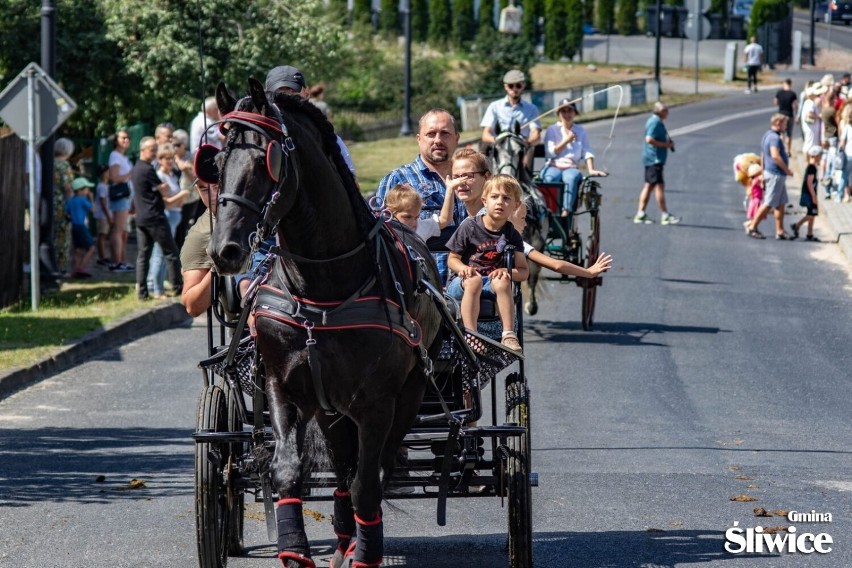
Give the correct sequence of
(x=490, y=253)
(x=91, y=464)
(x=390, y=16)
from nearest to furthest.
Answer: (x=490, y=253) → (x=91, y=464) → (x=390, y=16)

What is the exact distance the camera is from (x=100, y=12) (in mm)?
24812

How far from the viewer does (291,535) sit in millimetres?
5980

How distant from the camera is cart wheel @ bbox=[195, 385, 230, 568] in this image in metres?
6.36

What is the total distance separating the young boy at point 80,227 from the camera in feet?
59.2

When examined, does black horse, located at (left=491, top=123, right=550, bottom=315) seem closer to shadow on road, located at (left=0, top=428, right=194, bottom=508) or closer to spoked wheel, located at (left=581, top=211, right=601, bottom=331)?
spoked wheel, located at (left=581, top=211, right=601, bottom=331)

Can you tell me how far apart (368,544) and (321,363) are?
966 mm

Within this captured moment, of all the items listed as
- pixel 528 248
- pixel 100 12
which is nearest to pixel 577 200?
pixel 528 248

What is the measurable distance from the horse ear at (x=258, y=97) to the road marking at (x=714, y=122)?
37.5 m

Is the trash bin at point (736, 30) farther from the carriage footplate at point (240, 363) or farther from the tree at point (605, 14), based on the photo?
the carriage footplate at point (240, 363)

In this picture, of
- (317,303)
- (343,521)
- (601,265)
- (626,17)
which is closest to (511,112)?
(601,265)

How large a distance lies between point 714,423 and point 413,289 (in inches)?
201

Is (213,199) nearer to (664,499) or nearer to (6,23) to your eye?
(664,499)

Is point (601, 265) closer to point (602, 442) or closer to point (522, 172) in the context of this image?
point (602, 442)

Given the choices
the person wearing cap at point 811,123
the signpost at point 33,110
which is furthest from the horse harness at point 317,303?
the person wearing cap at point 811,123
